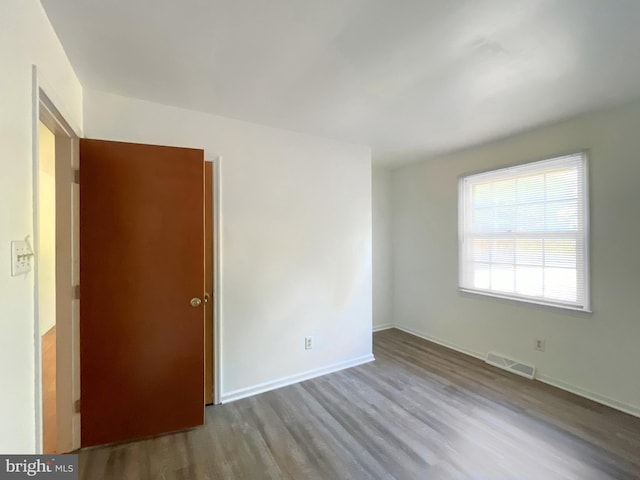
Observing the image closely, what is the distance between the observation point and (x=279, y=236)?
2.74 meters

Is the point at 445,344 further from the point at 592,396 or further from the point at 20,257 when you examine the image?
the point at 20,257

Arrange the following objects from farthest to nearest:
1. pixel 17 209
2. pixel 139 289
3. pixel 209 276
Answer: pixel 209 276
pixel 139 289
pixel 17 209

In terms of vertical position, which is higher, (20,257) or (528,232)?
(528,232)

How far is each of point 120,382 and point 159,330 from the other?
399mm

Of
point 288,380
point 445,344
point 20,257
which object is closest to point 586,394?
point 445,344

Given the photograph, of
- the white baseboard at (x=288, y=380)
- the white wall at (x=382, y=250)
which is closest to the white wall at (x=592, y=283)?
the white wall at (x=382, y=250)

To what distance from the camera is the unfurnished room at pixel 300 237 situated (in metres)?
1.35

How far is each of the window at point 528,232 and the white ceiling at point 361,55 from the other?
2.00 feet

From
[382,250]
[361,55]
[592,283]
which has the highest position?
[361,55]

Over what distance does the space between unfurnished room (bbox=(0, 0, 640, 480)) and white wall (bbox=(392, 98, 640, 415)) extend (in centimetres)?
2

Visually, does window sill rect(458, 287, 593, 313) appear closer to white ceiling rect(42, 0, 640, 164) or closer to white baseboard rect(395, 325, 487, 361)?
white baseboard rect(395, 325, 487, 361)

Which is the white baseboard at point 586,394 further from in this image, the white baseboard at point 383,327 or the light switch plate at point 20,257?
the light switch plate at point 20,257

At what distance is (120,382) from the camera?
1.96 meters

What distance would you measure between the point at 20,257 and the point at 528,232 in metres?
3.75
